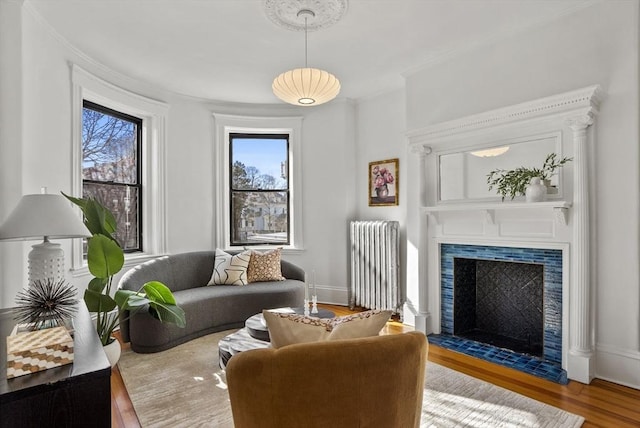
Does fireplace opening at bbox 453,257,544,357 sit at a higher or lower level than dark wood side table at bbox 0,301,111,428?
lower

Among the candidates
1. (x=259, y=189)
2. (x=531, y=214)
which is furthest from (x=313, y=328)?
(x=259, y=189)

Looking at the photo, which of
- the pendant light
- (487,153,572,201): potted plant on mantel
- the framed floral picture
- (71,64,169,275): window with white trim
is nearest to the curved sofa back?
(71,64,169,275): window with white trim

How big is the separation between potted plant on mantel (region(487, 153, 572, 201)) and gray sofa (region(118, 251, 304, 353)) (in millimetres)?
2301

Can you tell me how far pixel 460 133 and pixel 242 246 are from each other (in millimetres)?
3181

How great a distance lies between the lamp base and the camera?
227 centimetres

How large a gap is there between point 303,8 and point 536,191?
2.27 meters

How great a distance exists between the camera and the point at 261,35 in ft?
10.3

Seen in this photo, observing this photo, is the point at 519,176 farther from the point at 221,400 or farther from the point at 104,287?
the point at 104,287

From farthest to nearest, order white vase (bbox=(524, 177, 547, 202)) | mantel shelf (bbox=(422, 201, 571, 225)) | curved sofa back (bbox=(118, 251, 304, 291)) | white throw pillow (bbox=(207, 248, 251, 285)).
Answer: white throw pillow (bbox=(207, 248, 251, 285)) < curved sofa back (bbox=(118, 251, 304, 291)) < white vase (bbox=(524, 177, 547, 202)) < mantel shelf (bbox=(422, 201, 571, 225))

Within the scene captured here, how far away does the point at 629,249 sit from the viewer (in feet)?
8.41

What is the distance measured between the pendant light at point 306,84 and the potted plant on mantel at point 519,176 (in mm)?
1615

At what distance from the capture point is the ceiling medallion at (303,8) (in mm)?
2635

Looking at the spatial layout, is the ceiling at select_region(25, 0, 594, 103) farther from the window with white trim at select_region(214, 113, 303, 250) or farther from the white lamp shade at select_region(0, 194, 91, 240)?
the white lamp shade at select_region(0, 194, 91, 240)

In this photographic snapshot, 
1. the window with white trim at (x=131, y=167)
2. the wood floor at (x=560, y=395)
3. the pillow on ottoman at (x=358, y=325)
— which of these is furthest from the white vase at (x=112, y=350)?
the pillow on ottoman at (x=358, y=325)
